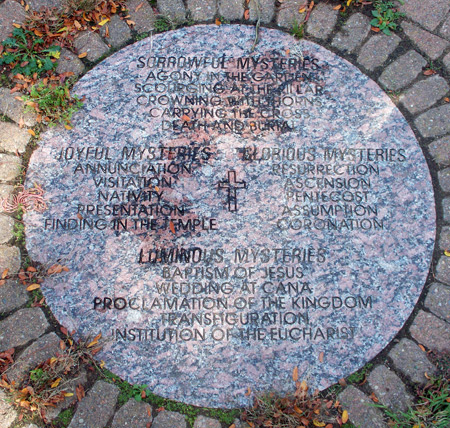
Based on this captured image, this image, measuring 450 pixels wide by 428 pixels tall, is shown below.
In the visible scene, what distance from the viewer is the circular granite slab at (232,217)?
2.54m

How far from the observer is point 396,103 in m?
2.95

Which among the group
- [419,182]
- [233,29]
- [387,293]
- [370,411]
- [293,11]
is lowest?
[370,411]

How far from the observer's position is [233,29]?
3.05 m

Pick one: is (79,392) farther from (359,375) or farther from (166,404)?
(359,375)

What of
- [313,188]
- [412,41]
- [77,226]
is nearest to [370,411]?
[313,188]

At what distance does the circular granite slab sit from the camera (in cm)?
254

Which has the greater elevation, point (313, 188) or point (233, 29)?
point (233, 29)

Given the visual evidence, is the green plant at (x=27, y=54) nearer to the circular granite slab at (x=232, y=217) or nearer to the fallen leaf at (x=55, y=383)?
the circular granite slab at (x=232, y=217)

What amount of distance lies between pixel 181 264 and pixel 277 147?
963mm

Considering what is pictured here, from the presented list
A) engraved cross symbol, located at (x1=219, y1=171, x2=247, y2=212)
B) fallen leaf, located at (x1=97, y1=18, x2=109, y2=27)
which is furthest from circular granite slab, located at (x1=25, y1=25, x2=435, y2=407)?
fallen leaf, located at (x1=97, y1=18, x2=109, y2=27)

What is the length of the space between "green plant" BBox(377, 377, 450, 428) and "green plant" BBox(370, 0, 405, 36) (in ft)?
7.70

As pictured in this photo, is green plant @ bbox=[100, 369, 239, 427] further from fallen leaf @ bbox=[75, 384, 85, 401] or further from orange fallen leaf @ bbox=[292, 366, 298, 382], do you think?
orange fallen leaf @ bbox=[292, 366, 298, 382]

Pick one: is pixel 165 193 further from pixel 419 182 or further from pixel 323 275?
pixel 419 182

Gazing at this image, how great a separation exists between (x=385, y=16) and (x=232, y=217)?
185 cm
